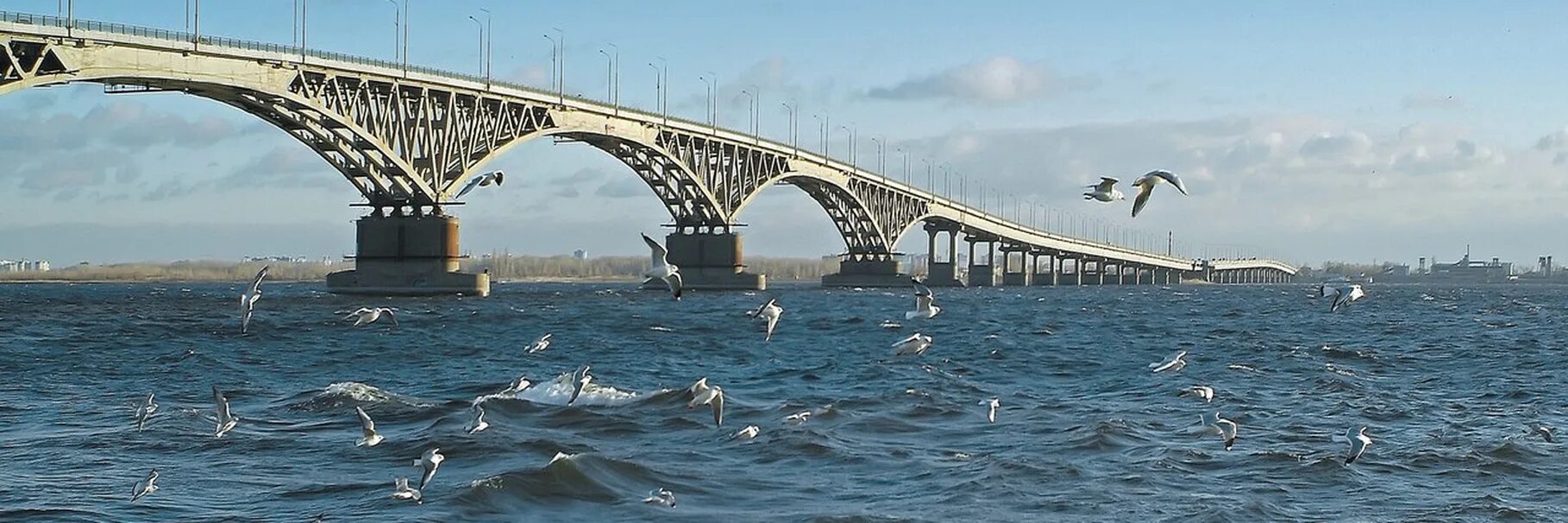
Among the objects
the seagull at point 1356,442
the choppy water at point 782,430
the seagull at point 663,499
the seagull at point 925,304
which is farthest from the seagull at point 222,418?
the seagull at point 1356,442

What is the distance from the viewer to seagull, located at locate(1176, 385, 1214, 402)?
27.9 m

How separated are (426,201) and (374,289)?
5.60m

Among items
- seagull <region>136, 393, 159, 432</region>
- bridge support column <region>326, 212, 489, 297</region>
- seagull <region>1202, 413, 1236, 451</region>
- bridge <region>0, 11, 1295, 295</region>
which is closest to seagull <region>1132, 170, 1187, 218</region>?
seagull <region>1202, 413, 1236, 451</region>

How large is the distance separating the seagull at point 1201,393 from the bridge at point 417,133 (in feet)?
141

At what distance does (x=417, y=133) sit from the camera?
286 feet

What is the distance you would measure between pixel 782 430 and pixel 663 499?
256 inches

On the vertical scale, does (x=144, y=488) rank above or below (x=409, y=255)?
below

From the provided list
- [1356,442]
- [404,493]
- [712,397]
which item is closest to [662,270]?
[712,397]

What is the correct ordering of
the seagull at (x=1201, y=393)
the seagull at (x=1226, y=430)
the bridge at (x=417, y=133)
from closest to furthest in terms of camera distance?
1. the seagull at (x=1226, y=430)
2. the seagull at (x=1201, y=393)
3. the bridge at (x=417, y=133)

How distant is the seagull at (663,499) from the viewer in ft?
60.7

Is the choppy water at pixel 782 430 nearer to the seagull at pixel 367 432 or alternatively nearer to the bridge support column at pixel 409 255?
the seagull at pixel 367 432

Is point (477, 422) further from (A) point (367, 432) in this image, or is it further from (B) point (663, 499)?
(B) point (663, 499)

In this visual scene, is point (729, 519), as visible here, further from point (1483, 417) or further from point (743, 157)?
point (743, 157)

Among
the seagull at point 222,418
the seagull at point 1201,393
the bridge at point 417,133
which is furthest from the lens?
the bridge at point 417,133
